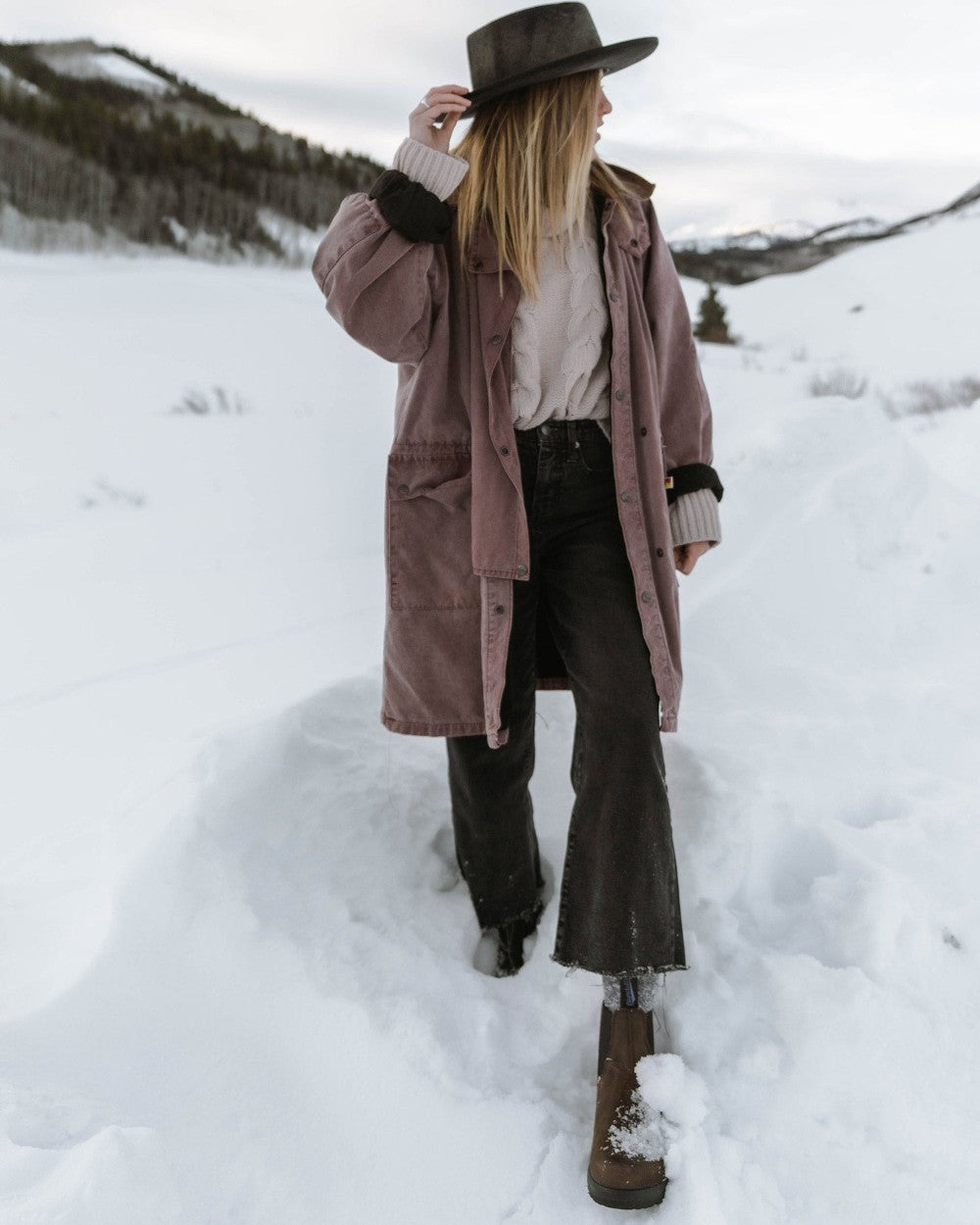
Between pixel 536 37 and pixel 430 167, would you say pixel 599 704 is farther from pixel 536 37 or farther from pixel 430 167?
pixel 536 37

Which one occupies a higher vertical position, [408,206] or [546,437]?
[408,206]

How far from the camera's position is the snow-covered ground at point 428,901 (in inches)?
51.5

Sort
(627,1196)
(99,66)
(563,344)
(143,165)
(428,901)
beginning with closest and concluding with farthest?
(627,1196) → (563,344) → (428,901) → (143,165) → (99,66)

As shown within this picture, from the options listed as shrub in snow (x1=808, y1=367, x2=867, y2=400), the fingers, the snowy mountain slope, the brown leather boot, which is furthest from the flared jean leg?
the snowy mountain slope

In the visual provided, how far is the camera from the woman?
1.47 metres

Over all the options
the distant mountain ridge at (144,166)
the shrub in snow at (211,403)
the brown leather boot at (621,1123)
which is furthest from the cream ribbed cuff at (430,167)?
the distant mountain ridge at (144,166)

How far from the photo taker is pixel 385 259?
1.44 meters

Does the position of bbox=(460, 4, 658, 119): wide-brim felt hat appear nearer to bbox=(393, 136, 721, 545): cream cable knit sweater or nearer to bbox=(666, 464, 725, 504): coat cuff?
bbox=(393, 136, 721, 545): cream cable knit sweater

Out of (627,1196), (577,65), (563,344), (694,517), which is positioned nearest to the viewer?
(627,1196)

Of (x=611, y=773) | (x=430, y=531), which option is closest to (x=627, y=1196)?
(x=611, y=773)

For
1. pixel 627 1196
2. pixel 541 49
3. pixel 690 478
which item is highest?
pixel 541 49

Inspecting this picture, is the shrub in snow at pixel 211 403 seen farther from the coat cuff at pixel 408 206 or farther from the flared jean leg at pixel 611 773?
the flared jean leg at pixel 611 773

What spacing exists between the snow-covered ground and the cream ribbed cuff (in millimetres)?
1223

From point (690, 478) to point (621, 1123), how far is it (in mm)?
1083
